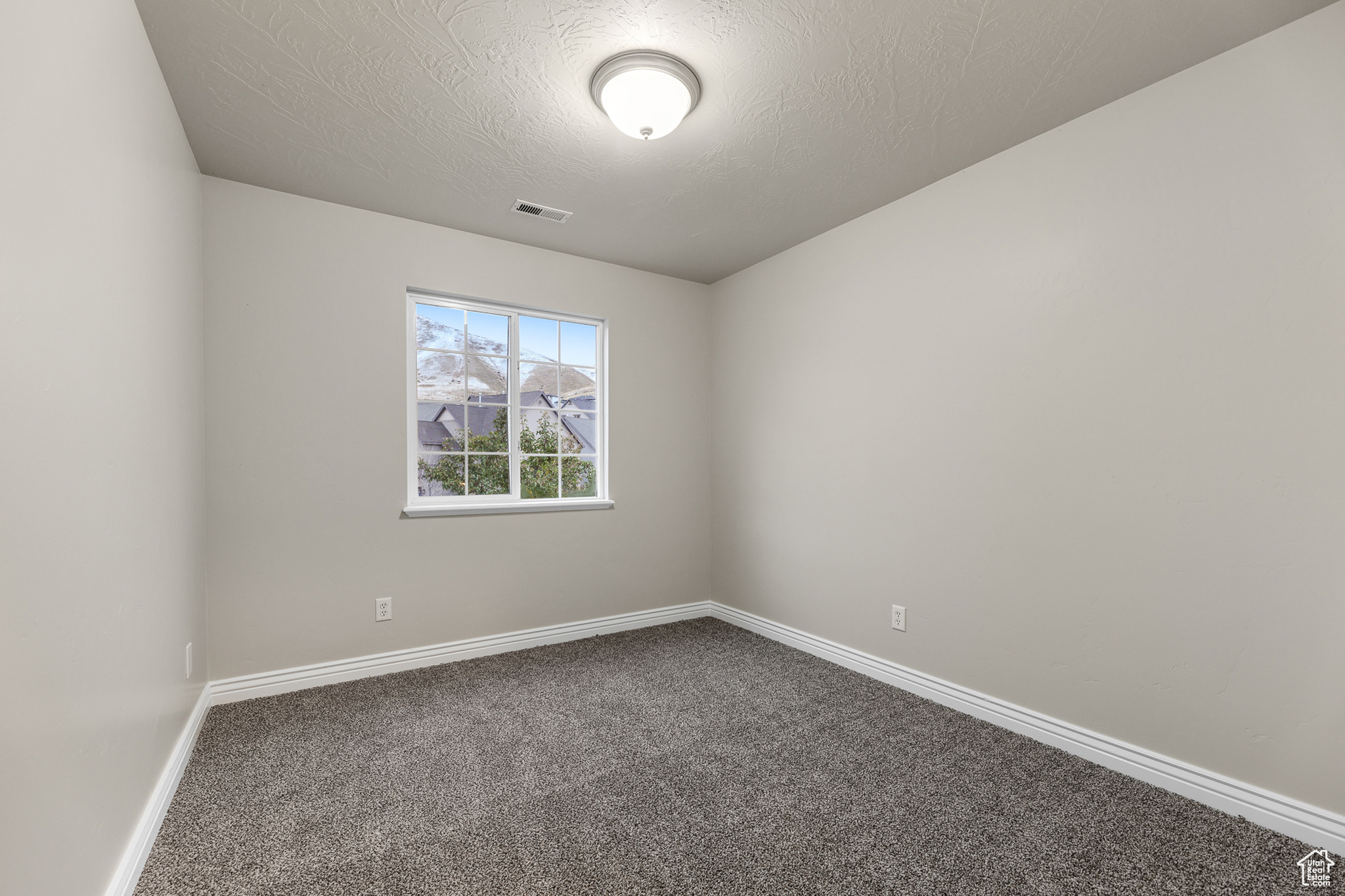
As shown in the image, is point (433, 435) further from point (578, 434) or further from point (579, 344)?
point (579, 344)

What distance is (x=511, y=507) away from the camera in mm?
3455

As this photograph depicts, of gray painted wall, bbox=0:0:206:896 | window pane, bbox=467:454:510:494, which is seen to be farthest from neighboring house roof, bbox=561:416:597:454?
gray painted wall, bbox=0:0:206:896

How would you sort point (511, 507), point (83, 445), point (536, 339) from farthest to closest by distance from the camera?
point (536, 339)
point (511, 507)
point (83, 445)

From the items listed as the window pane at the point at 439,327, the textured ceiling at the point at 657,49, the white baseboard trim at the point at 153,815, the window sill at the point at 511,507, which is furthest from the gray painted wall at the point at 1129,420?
the white baseboard trim at the point at 153,815

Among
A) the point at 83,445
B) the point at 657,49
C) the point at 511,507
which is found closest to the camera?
→ the point at 83,445

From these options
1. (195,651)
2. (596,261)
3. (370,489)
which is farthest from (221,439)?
(596,261)

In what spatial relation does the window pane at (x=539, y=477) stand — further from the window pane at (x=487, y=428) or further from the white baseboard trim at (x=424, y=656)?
the white baseboard trim at (x=424, y=656)

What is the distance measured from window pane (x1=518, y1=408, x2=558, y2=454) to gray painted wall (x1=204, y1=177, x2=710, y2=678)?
0.38m

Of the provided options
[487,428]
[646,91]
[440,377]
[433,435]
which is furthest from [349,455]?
[646,91]

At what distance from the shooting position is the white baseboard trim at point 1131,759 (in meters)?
→ 1.73

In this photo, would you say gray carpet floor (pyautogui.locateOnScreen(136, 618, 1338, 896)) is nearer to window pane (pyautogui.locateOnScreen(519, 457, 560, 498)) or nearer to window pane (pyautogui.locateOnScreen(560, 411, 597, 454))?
window pane (pyautogui.locateOnScreen(519, 457, 560, 498))

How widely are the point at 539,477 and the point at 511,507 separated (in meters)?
0.29

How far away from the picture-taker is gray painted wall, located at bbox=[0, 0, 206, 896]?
104 cm

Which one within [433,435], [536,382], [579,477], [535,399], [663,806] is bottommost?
[663,806]
